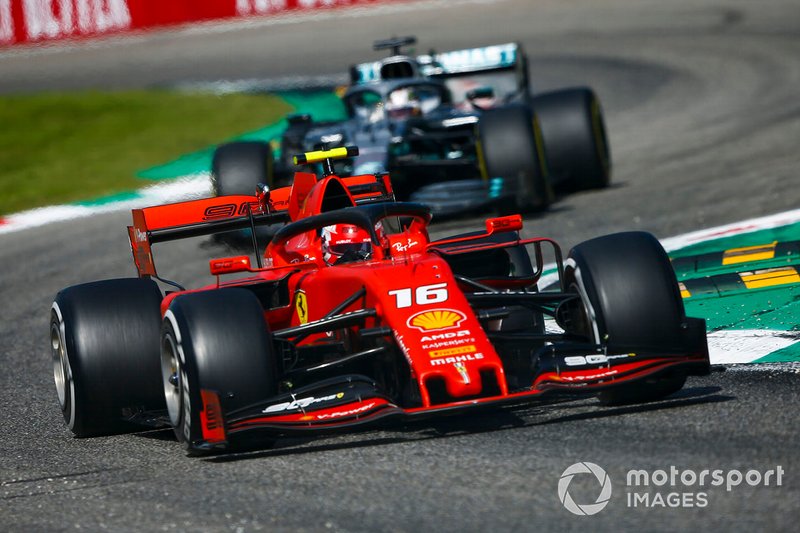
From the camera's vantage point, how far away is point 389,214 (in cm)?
736

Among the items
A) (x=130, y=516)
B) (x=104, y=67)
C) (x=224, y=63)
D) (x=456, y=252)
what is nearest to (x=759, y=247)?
(x=456, y=252)

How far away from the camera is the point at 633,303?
20.6 feet

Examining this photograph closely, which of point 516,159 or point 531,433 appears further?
point 516,159

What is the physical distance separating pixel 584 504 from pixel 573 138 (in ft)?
34.2

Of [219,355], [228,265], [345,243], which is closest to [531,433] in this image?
[219,355]

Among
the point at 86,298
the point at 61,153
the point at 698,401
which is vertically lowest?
the point at 61,153

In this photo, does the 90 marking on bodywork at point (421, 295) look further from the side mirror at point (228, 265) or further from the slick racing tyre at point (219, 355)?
the side mirror at point (228, 265)

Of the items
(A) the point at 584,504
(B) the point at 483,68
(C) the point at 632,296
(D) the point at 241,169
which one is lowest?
(D) the point at 241,169

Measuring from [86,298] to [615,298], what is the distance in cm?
284

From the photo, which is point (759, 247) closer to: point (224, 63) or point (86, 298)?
point (86, 298)

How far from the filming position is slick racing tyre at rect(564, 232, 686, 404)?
20.5 feet

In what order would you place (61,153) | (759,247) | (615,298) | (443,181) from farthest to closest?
(61,153)
(443,181)
(759,247)
(615,298)

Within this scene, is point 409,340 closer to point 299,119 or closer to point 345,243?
point 345,243

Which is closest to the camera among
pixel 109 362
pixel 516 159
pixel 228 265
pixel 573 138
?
pixel 228 265
